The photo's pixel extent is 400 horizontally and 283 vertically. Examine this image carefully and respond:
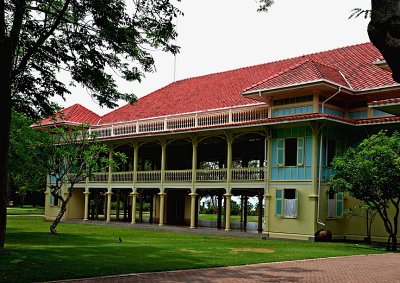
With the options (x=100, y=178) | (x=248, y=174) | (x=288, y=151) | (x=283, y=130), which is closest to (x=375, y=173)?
(x=288, y=151)

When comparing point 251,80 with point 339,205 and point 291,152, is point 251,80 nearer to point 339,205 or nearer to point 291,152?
point 291,152

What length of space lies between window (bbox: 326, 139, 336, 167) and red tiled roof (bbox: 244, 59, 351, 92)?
274 centimetres

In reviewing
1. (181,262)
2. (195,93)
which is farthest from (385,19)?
(195,93)

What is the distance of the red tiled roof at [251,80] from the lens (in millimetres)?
26109

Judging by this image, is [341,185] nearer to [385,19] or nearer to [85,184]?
[385,19]

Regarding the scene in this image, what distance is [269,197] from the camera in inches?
1042

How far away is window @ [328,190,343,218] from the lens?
2541cm

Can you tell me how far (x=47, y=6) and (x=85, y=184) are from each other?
23.4 meters

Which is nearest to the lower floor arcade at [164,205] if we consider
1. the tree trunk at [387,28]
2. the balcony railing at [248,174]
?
the balcony railing at [248,174]

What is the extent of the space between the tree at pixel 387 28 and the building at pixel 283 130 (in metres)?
16.7

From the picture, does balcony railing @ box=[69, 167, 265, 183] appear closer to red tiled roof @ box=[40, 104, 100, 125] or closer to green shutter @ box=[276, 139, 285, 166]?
green shutter @ box=[276, 139, 285, 166]

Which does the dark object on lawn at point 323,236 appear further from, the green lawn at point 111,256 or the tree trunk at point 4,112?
the tree trunk at point 4,112

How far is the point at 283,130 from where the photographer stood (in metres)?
26.3

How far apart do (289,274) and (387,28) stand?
31.9 feet
